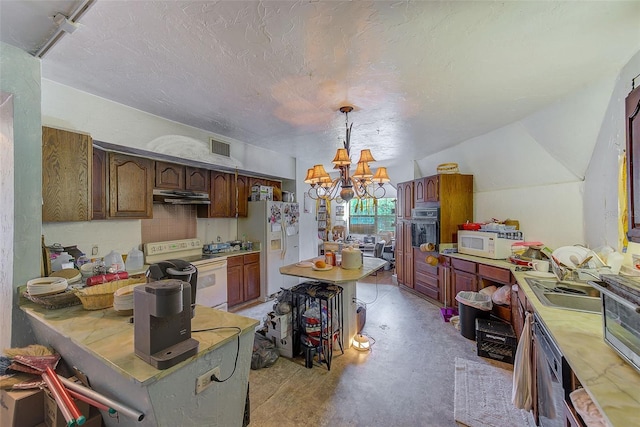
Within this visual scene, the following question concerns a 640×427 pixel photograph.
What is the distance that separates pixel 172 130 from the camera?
299 cm

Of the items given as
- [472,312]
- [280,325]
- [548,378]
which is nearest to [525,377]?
[548,378]

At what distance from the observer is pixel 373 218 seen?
8398mm

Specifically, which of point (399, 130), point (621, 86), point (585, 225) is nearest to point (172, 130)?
point (399, 130)

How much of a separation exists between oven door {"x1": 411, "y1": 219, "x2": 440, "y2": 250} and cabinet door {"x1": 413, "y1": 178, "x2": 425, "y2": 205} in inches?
15.9

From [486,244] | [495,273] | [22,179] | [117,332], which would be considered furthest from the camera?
[486,244]

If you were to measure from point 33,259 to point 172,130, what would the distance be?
1.87m

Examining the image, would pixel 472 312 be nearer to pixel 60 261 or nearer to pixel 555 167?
pixel 555 167

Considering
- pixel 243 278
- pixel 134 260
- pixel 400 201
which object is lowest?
pixel 243 278

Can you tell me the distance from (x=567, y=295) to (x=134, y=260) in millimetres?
4184

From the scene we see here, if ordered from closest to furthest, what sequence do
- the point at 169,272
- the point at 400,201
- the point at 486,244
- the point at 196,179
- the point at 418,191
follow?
the point at 169,272
the point at 486,244
the point at 196,179
the point at 418,191
the point at 400,201

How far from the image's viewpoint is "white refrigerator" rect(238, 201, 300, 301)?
167 inches

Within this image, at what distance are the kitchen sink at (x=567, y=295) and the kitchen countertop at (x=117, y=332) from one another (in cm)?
204

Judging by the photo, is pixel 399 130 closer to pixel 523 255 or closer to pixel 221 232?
pixel 523 255

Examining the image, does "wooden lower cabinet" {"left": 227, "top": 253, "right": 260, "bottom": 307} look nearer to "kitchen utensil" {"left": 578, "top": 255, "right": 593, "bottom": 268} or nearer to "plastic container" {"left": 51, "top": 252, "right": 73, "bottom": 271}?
"plastic container" {"left": 51, "top": 252, "right": 73, "bottom": 271}
